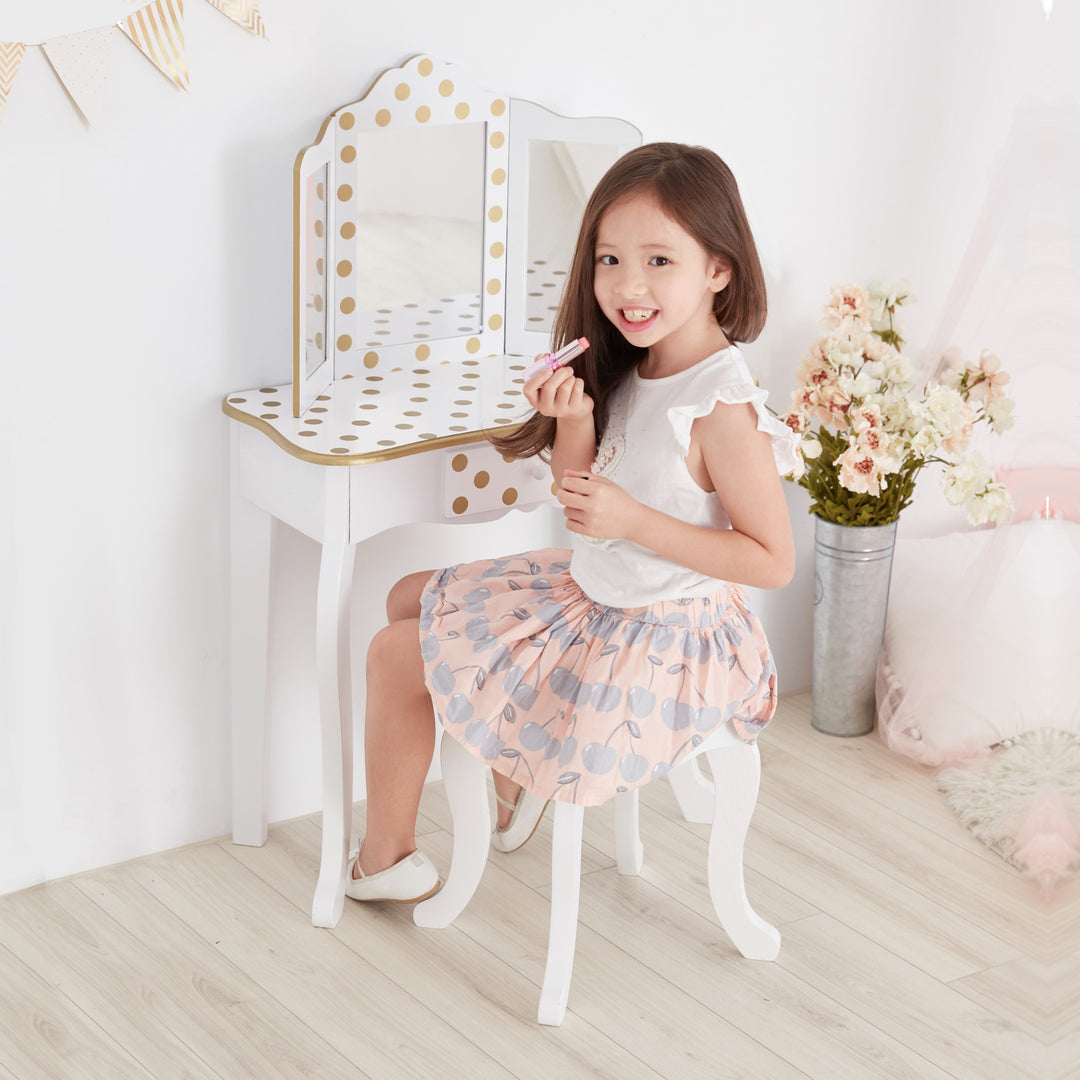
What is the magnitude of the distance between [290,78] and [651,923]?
1.18 meters

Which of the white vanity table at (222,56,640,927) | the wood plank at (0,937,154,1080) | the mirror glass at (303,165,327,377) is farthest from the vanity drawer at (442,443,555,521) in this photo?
the wood plank at (0,937,154,1080)

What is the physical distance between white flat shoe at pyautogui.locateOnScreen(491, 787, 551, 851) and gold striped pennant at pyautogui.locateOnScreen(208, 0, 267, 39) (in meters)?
1.06

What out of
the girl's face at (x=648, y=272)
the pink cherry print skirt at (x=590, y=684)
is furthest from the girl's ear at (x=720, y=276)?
the pink cherry print skirt at (x=590, y=684)

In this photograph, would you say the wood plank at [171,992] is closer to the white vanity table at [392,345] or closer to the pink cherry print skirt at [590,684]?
the white vanity table at [392,345]

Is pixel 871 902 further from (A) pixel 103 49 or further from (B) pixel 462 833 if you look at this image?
(A) pixel 103 49

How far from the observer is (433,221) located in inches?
71.3

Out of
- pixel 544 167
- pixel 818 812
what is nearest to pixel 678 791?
pixel 818 812

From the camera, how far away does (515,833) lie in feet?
6.21

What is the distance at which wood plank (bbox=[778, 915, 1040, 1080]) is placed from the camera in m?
1.52

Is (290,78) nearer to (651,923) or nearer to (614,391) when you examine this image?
(614,391)

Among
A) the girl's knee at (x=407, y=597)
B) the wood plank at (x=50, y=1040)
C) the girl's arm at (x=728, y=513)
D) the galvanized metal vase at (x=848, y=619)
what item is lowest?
the wood plank at (x=50, y=1040)

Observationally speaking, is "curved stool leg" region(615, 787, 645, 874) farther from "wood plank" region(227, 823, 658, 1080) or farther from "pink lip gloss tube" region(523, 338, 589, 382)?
"pink lip gloss tube" region(523, 338, 589, 382)

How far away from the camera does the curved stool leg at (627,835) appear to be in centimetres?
182

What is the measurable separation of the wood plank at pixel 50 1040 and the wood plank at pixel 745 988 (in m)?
0.59
